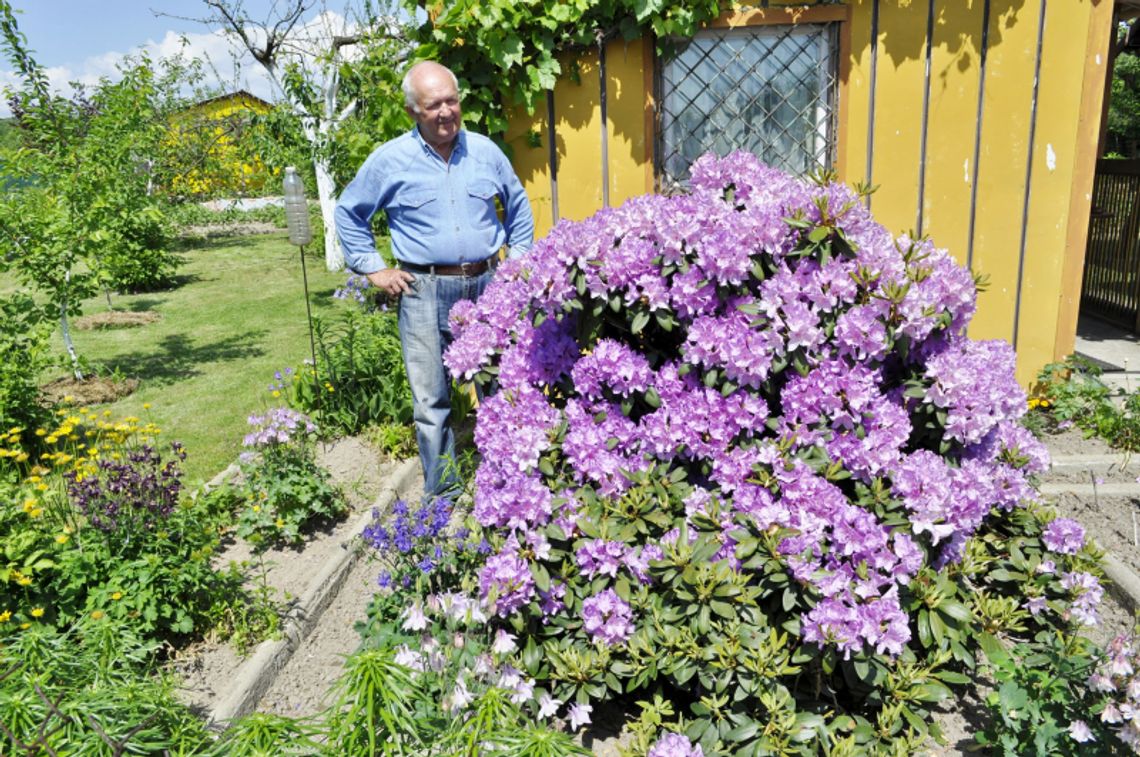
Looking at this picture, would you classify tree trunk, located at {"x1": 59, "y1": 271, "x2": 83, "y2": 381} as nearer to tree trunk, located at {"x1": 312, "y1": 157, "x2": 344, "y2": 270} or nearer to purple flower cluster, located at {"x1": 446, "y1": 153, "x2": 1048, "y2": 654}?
purple flower cluster, located at {"x1": 446, "y1": 153, "x2": 1048, "y2": 654}

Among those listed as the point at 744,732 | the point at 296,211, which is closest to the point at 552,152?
the point at 296,211

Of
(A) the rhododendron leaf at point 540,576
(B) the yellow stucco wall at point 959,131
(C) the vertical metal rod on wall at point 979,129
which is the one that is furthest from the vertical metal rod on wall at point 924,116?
(A) the rhododendron leaf at point 540,576

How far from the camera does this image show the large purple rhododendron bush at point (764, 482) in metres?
2.31

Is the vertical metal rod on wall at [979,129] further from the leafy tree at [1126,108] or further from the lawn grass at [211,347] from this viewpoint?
the leafy tree at [1126,108]

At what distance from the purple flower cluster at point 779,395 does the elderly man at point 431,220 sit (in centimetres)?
122

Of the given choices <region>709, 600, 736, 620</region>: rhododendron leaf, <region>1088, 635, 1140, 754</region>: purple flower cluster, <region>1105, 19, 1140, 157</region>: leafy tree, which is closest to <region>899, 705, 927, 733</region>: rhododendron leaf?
<region>1088, 635, 1140, 754</region>: purple flower cluster

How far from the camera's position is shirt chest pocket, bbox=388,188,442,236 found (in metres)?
3.77

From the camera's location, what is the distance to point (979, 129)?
4832 mm

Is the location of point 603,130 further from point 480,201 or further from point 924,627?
point 924,627

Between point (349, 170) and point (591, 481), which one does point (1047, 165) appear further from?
point (349, 170)

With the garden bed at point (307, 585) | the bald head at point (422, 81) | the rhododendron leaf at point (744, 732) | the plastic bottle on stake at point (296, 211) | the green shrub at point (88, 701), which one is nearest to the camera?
the green shrub at point (88, 701)

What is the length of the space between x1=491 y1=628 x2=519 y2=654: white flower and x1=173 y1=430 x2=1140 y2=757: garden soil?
455 millimetres

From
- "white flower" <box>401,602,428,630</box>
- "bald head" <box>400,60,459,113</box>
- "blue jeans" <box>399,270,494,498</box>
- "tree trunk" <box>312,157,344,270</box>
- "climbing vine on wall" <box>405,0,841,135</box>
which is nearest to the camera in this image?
"white flower" <box>401,602,428,630</box>

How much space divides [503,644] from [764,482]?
903mm
